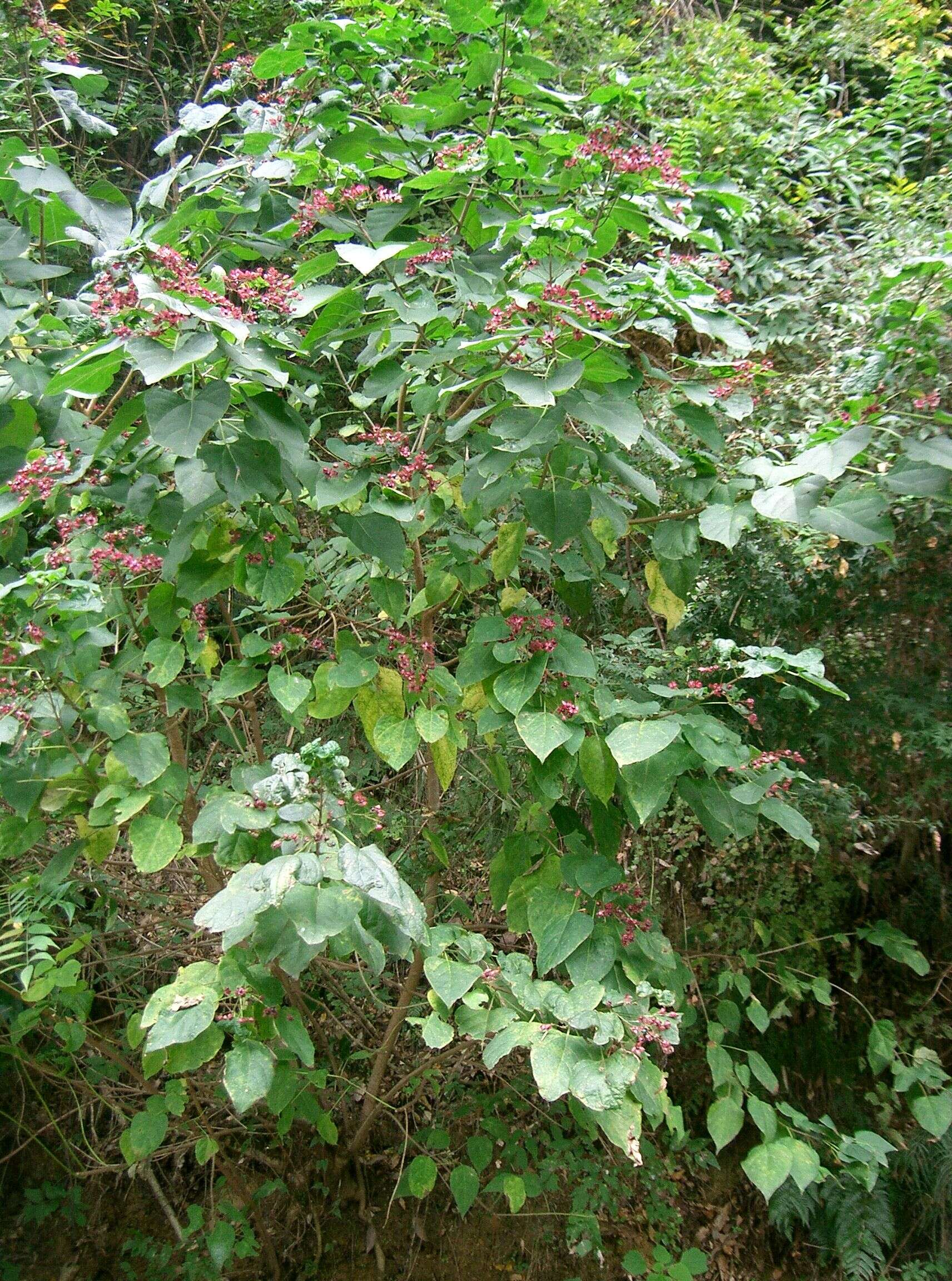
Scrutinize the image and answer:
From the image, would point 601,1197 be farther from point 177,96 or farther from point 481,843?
point 177,96

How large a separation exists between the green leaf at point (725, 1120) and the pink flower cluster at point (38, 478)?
5.30ft

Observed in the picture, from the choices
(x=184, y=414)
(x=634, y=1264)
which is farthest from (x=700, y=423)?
(x=634, y=1264)

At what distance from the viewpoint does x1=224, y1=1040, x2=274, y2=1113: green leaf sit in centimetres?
127

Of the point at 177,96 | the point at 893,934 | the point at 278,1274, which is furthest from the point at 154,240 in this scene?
the point at 177,96

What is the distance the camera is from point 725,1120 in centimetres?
179

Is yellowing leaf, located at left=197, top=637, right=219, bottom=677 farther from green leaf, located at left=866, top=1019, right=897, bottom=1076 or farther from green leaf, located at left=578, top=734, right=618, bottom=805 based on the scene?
green leaf, located at left=866, top=1019, right=897, bottom=1076

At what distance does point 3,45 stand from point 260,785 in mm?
2064

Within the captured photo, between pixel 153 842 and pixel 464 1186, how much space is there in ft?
4.32

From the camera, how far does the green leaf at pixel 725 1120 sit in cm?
178

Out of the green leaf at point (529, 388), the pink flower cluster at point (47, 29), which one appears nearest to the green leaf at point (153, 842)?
the green leaf at point (529, 388)

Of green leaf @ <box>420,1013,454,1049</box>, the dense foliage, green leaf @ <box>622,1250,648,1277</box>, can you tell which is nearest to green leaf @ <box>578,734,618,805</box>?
the dense foliage

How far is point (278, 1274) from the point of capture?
2332 mm

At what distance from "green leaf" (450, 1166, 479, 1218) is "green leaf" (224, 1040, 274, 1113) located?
3.84ft

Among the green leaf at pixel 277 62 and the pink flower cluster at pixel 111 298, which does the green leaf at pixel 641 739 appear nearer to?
the pink flower cluster at pixel 111 298
